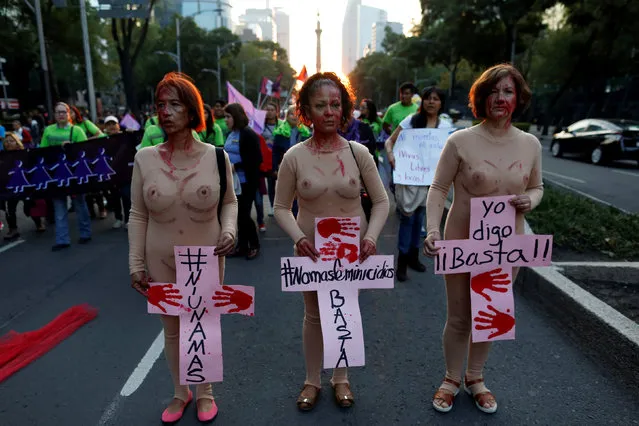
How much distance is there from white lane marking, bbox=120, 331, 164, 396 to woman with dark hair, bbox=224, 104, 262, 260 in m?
2.21

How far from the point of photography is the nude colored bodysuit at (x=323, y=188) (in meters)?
2.58

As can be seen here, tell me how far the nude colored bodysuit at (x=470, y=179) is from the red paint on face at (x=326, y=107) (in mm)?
654

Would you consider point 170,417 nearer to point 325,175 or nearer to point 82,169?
point 325,175

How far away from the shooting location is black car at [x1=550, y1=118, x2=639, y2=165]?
47.2ft

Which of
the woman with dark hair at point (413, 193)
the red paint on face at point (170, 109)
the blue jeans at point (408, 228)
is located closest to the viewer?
the red paint on face at point (170, 109)

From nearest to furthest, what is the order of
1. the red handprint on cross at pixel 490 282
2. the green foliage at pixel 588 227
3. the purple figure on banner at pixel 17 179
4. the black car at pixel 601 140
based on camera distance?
1. the red handprint on cross at pixel 490 282
2. the green foliage at pixel 588 227
3. the purple figure on banner at pixel 17 179
4. the black car at pixel 601 140

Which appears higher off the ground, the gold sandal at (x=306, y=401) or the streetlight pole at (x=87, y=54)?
the streetlight pole at (x=87, y=54)

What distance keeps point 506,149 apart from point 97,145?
6038 millimetres

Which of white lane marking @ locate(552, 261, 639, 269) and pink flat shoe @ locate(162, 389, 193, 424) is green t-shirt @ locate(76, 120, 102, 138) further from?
white lane marking @ locate(552, 261, 639, 269)

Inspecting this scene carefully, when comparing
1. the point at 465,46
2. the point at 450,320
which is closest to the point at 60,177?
the point at 450,320

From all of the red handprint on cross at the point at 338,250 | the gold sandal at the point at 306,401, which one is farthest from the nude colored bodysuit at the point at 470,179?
the gold sandal at the point at 306,401

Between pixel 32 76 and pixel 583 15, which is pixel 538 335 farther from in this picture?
pixel 32 76

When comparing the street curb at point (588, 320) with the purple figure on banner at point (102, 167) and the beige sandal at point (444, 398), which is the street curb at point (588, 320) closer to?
the beige sandal at point (444, 398)

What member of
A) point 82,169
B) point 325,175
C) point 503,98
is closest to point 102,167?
point 82,169
